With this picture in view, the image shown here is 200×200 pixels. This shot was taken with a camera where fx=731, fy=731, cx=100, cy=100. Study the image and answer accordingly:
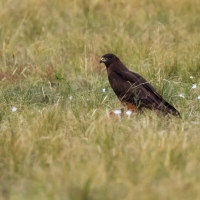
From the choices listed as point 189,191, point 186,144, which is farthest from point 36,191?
point 186,144

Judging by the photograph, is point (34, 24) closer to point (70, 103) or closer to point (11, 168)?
point (70, 103)

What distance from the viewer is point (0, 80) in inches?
297

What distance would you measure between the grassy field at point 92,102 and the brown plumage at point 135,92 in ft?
0.47

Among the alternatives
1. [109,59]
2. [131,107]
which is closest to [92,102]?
[131,107]

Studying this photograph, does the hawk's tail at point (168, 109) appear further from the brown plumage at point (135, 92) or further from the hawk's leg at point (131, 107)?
the hawk's leg at point (131, 107)

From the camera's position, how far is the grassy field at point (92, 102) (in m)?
3.92

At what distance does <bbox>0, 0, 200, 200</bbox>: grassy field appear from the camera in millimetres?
3920

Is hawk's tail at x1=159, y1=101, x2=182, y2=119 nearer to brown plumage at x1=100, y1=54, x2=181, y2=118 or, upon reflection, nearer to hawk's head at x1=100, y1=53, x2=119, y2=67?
brown plumage at x1=100, y1=54, x2=181, y2=118

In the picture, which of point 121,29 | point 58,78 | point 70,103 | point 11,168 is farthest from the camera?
point 121,29

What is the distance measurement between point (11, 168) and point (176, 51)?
411 centimetres

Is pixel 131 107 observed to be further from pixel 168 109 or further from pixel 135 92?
pixel 168 109

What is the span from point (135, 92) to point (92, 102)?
421mm

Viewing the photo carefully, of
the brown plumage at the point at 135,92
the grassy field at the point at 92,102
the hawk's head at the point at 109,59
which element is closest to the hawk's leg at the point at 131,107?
the brown plumage at the point at 135,92

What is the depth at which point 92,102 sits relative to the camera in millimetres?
6215
